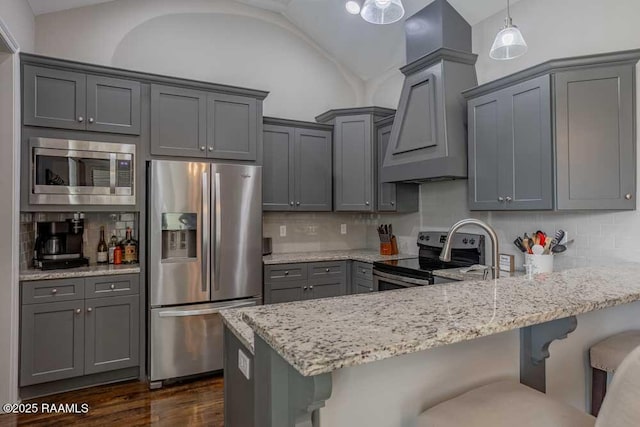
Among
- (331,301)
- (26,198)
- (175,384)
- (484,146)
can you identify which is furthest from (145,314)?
(484,146)

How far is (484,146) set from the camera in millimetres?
2758

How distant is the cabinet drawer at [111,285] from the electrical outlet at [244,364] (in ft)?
6.49

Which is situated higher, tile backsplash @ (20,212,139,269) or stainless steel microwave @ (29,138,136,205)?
stainless steel microwave @ (29,138,136,205)

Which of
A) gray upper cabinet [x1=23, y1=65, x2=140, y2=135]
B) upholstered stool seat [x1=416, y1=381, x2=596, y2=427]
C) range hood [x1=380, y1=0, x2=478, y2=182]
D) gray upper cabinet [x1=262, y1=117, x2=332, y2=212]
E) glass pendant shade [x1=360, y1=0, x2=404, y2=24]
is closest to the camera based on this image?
upholstered stool seat [x1=416, y1=381, x2=596, y2=427]

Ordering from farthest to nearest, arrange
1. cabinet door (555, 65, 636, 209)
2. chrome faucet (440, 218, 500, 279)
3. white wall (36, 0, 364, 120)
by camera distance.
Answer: white wall (36, 0, 364, 120)
cabinet door (555, 65, 636, 209)
chrome faucet (440, 218, 500, 279)

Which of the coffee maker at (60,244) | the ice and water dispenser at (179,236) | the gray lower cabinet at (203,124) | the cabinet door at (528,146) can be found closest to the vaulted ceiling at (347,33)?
the gray lower cabinet at (203,124)

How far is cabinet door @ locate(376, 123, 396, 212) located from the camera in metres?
3.76

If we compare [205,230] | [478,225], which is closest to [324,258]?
[205,230]

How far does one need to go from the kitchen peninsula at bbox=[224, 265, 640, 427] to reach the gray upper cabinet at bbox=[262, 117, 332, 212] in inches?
97.6

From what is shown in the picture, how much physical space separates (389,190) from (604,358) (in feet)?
8.10

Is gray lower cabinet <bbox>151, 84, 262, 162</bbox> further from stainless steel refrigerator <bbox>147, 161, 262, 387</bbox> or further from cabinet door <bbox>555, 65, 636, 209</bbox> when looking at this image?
cabinet door <bbox>555, 65, 636, 209</bbox>

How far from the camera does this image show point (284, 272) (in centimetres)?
352

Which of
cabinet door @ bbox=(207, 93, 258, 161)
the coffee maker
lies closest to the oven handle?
cabinet door @ bbox=(207, 93, 258, 161)

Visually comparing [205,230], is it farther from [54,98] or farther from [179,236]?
[54,98]
